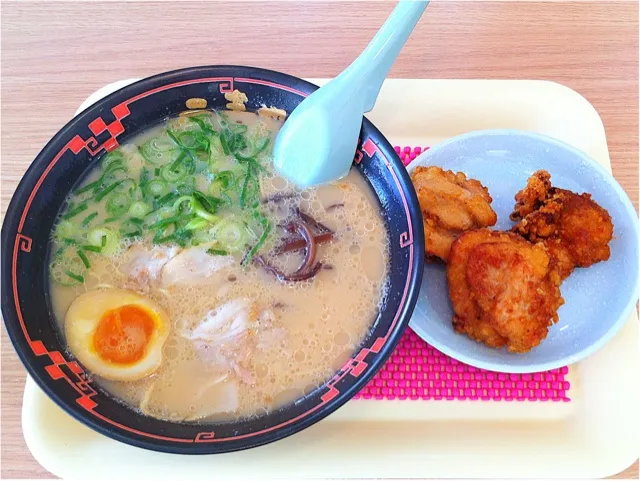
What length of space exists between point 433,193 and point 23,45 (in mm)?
1231

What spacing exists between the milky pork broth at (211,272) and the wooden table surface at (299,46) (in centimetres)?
44

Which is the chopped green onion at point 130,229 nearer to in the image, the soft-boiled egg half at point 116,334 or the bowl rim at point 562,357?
the soft-boiled egg half at point 116,334

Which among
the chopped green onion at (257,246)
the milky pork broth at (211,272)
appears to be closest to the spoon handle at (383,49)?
the milky pork broth at (211,272)

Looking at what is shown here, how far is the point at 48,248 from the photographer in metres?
1.14

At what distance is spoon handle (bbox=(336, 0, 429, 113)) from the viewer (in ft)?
3.46

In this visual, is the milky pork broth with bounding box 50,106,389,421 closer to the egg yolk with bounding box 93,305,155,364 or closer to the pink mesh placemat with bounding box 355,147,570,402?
the egg yolk with bounding box 93,305,155,364

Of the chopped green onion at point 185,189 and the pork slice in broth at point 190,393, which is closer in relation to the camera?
the pork slice in broth at point 190,393

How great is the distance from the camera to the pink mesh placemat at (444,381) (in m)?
1.22

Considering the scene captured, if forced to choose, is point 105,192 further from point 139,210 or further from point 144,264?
point 144,264

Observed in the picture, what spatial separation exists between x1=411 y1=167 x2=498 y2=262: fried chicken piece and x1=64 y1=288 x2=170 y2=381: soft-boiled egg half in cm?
61

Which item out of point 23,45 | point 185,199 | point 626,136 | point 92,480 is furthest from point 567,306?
point 23,45

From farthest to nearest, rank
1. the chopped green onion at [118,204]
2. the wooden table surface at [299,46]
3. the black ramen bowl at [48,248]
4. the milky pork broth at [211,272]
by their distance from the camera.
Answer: the wooden table surface at [299,46], the chopped green onion at [118,204], the milky pork broth at [211,272], the black ramen bowl at [48,248]

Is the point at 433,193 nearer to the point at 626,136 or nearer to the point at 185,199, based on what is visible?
the point at 185,199

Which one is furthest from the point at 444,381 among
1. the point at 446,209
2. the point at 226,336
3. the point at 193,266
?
the point at 193,266
